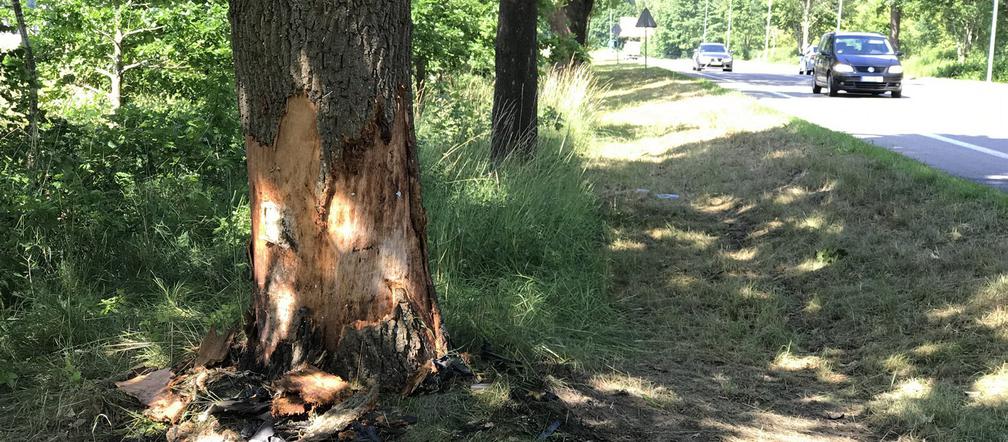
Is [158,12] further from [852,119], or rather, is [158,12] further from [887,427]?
[852,119]

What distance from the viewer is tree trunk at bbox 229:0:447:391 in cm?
349

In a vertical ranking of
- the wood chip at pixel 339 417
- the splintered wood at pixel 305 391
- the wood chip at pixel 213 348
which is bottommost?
the wood chip at pixel 339 417

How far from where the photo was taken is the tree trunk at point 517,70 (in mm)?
8719

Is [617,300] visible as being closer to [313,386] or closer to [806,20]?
[313,386]

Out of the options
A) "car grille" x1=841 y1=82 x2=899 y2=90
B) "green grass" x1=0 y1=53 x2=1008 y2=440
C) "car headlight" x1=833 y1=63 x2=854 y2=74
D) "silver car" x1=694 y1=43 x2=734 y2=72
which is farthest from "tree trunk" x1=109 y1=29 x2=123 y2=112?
"silver car" x1=694 y1=43 x2=734 y2=72

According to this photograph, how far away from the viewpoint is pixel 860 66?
803 inches

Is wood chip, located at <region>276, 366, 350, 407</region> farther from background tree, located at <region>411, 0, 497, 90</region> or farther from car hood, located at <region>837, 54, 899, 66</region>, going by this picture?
car hood, located at <region>837, 54, 899, 66</region>

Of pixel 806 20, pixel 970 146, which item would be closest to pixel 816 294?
pixel 970 146

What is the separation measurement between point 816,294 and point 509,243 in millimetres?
2077

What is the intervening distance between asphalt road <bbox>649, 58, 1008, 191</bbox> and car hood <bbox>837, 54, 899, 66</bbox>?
78cm

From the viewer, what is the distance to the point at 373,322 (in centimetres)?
367

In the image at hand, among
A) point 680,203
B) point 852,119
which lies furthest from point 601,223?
point 852,119

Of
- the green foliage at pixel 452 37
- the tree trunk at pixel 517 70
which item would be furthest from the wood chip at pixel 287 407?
the green foliage at pixel 452 37

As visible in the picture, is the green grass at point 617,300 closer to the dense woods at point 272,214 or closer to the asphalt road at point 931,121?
the dense woods at point 272,214
